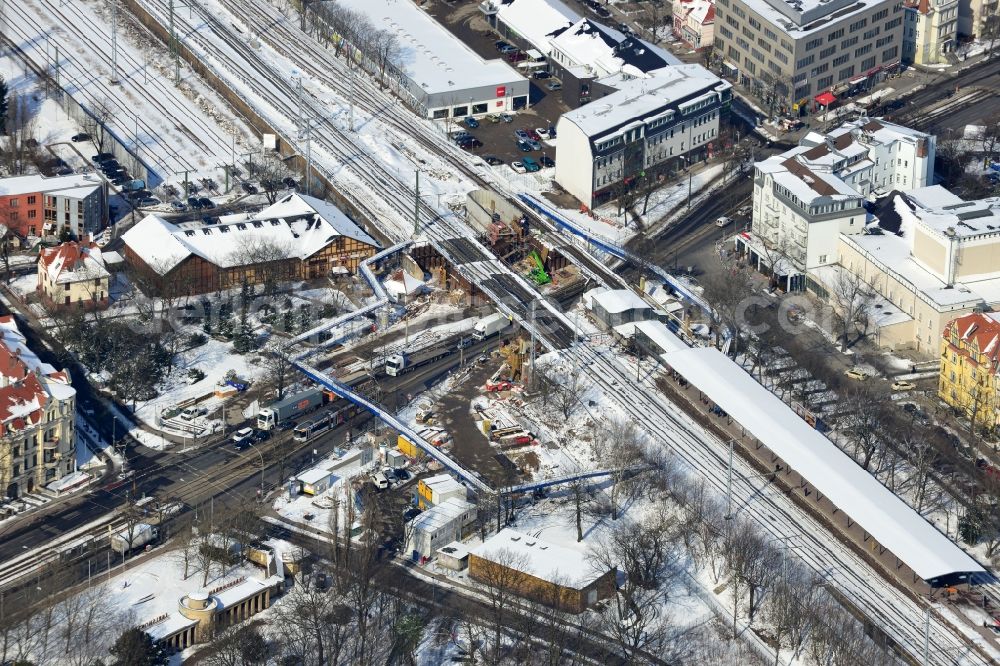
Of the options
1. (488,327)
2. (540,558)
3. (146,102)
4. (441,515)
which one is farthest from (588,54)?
(540,558)

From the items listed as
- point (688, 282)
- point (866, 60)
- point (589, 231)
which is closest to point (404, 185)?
point (589, 231)

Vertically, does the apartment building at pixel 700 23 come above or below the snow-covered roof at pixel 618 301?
above

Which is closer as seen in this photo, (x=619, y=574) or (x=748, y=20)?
(x=619, y=574)

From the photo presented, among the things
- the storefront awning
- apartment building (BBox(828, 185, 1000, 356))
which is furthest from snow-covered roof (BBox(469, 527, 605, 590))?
the storefront awning

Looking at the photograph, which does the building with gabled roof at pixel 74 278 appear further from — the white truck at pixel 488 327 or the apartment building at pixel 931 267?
the apartment building at pixel 931 267

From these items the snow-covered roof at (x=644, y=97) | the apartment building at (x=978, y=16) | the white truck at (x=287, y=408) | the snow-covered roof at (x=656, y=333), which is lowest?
the white truck at (x=287, y=408)

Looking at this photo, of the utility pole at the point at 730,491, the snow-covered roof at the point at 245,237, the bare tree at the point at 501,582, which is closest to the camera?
the bare tree at the point at 501,582

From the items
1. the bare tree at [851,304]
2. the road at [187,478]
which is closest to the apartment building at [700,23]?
the bare tree at [851,304]

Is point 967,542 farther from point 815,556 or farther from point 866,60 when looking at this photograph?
point 866,60
